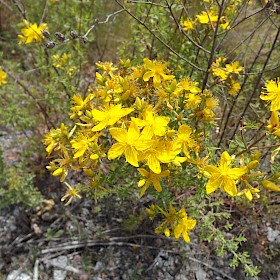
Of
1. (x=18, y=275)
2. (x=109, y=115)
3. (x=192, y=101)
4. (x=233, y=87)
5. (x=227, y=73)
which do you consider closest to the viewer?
(x=109, y=115)

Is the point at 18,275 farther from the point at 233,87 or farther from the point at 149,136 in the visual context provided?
the point at 233,87

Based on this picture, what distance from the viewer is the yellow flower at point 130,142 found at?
1.27m

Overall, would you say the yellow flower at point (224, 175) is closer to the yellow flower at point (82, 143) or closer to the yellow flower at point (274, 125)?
the yellow flower at point (274, 125)

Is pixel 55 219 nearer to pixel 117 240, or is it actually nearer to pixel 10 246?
pixel 10 246

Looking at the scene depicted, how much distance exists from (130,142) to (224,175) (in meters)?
0.40

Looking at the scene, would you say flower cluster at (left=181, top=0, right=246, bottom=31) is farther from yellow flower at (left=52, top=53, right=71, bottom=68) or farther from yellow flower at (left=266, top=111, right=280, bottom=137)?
yellow flower at (left=266, top=111, right=280, bottom=137)

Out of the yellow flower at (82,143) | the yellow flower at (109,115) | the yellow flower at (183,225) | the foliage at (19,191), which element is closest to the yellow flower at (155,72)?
the yellow flower at (109,115)

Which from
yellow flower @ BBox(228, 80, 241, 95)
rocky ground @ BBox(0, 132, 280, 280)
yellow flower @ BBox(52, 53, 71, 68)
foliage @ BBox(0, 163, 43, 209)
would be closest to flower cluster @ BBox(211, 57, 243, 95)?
yellow flower @ BBox(228, 80, 241, 95)

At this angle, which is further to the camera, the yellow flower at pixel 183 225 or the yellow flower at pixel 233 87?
the yellow flower at pixel 233 87

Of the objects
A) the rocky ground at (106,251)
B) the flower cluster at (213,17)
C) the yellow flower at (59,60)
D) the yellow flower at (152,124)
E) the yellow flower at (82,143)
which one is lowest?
the rocky ground at (106,251)

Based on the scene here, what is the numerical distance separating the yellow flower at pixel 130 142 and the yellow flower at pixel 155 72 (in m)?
0.33

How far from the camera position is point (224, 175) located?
137 cm

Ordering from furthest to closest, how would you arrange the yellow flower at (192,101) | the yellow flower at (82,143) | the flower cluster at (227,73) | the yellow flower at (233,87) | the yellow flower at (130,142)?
the yellow flower at (233,87) < the flower cluster at (227,73) < the yellow flower at (192,101) < the yellow flower at (82,143) < the yellow flower at (130,142)

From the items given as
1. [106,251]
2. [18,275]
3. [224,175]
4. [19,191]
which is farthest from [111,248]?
[224,175]
